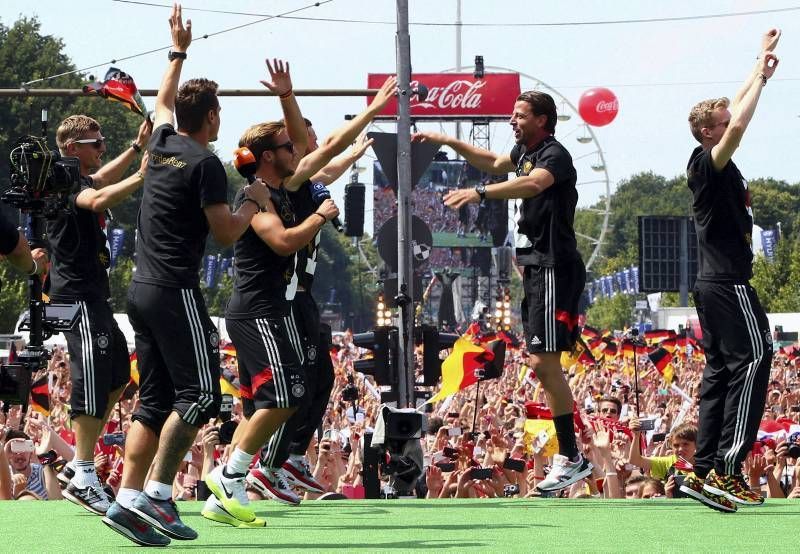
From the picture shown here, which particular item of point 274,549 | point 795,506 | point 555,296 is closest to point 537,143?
point 555,296

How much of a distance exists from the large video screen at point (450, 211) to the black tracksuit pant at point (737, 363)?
67.9 meters

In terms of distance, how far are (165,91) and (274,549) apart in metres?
2.21

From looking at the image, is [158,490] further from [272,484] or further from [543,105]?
[543,105]

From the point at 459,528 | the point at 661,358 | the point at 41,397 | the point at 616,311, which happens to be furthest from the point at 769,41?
the point at 616,311

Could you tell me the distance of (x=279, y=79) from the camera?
27.7 feet

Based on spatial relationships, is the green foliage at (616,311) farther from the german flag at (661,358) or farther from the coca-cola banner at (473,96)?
the german flag at (661,358)

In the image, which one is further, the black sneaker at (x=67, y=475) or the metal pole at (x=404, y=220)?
the metal pole at (x=404, y=220)

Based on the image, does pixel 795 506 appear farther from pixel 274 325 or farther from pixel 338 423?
pixel 338 423

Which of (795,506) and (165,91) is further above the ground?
(165,91)

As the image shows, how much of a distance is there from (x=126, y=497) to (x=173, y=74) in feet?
6.54

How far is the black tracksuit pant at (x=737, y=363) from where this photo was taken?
7.98 meters

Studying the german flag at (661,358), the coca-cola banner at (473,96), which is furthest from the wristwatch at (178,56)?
the coca-cola banner at (473,96)

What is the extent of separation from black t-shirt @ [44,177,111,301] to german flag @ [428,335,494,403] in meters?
5.86

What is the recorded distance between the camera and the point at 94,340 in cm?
826
